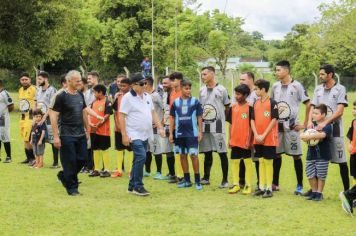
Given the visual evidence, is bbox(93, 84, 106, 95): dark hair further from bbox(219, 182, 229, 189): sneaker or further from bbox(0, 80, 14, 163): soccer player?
bbox(219, 182, 229, 189): sneaker

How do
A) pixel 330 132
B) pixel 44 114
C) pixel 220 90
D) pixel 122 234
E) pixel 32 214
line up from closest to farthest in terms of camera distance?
pixel 122 234
pixel 32 214
pixel 330 132
pixel 220 90
pixel 44 114

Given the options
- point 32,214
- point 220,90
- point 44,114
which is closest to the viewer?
point 32,214

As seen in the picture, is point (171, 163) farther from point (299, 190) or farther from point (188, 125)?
point (299, 190)

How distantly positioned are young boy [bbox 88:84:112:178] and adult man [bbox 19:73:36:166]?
206cm

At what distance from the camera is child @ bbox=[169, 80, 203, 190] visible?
8789 mm

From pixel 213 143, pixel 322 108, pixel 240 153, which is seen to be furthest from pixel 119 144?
pixel 322 108

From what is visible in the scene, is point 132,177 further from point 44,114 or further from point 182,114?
point 44,114

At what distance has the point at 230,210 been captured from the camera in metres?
7.31

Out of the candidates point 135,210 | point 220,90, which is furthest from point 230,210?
point 220,90

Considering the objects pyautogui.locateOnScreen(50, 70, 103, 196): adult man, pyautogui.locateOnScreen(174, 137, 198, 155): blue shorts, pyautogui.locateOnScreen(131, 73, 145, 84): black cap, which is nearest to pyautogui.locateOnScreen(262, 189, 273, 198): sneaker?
pyautogui.locateOnScreen(174, 137, 198, 155): blue shorts

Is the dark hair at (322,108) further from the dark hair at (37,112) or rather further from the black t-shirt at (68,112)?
the dark hair at (37,112)

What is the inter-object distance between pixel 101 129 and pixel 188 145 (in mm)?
2190

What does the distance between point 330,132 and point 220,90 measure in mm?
2147

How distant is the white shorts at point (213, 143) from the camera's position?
357 inches
